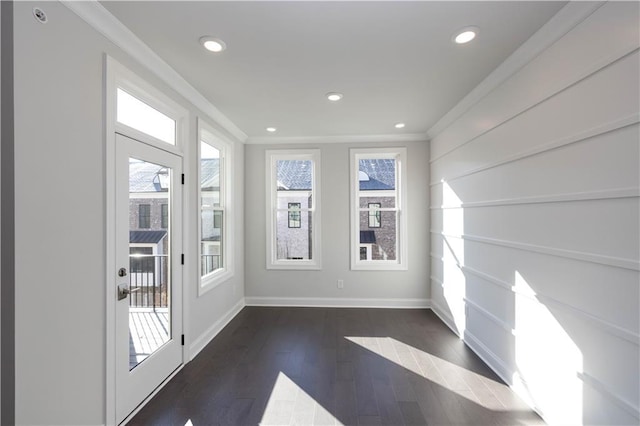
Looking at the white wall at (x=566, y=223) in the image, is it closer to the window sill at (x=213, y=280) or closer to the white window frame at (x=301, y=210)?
the white window frame at (x=301, y=210)

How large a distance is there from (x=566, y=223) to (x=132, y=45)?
3.04 m

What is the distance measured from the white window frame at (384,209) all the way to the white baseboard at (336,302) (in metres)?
0.50

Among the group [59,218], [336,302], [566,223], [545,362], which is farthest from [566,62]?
[336,302]

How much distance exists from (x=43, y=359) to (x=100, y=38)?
182 centimetres

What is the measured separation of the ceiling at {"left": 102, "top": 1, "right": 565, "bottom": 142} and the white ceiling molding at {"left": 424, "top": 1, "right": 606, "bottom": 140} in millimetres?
48

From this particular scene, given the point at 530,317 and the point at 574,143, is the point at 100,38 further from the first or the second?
the point at 530,317

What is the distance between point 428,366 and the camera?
2695mm

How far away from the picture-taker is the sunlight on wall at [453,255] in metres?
3.24

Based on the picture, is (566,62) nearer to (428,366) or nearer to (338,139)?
(428,366)

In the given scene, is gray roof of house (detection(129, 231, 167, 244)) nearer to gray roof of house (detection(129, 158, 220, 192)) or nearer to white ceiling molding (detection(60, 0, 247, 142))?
gray roof of house (detection(129, 158, 220, 192))

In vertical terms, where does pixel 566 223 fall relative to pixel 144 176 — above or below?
below

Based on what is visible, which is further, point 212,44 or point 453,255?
point 453,255

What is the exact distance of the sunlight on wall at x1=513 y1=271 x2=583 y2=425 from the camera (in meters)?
1.73

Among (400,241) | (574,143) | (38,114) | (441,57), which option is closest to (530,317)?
(574,143)
